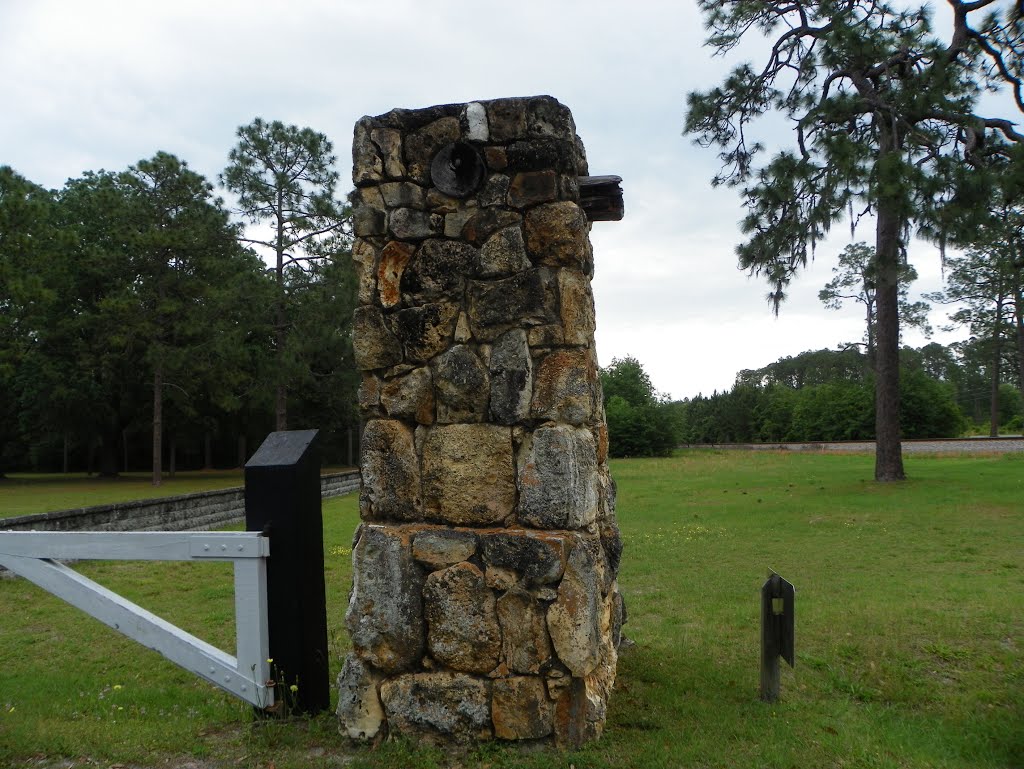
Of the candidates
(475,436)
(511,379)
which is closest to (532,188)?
(511,379)

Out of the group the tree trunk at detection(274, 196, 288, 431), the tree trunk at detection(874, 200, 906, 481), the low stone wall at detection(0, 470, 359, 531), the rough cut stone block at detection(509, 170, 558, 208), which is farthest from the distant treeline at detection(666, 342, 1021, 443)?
the rough cut stone block at detection(509, 170, 558, 208)

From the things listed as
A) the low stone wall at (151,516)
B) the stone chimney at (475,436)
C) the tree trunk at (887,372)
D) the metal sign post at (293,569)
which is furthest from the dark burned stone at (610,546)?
the tree trunk at (887,372)

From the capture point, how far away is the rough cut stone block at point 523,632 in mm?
3395

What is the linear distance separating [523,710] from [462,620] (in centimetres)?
46

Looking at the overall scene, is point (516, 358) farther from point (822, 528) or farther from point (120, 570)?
point (822, 528)

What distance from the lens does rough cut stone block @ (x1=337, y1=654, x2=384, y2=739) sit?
3.53 m

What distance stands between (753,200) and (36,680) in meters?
15.0

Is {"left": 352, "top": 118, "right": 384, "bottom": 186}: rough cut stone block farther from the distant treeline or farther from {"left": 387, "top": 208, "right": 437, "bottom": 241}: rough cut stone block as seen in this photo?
the distant treeline

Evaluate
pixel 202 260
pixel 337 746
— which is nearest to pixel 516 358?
pixel 337 746

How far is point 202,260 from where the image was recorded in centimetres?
2659

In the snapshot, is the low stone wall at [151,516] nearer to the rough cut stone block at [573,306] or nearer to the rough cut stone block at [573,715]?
the rough cut stone block at [573,715]

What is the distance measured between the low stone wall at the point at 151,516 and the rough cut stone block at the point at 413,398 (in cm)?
638

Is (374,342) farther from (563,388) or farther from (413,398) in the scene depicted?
(563,388)

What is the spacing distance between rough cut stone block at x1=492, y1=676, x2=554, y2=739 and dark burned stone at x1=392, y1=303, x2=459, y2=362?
152 cm
